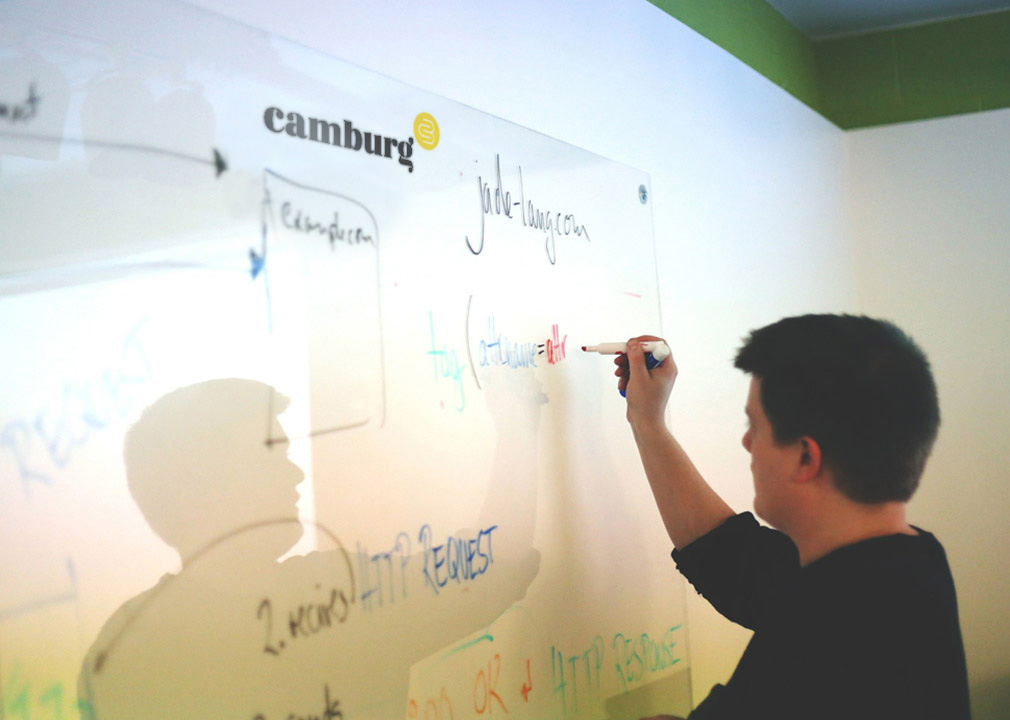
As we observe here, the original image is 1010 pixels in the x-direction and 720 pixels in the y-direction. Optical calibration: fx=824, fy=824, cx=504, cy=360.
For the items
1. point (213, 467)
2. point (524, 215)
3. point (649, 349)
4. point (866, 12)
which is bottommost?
point (213, 467)

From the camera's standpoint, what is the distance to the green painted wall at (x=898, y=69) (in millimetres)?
2773

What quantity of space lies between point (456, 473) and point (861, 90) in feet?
8.10

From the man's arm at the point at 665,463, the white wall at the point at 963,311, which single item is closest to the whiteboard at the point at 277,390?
the man's arm at the point at 665,463

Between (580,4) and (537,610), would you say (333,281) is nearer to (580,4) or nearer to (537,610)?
(537,610)

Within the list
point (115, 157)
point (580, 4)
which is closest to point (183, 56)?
point (115, 157)

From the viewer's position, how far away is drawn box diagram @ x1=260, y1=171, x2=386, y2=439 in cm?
97

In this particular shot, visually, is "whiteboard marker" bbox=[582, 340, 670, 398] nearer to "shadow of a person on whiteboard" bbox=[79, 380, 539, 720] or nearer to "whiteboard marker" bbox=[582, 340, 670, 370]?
"whiteboard marker" bbox=[582, 340, 670, 370]

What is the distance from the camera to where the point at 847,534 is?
1050mm

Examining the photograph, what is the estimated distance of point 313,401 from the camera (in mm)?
1003

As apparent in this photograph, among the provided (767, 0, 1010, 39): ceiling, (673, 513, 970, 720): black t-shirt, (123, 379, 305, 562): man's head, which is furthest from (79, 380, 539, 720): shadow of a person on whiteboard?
(767, 0, 1010, 39): ceiling

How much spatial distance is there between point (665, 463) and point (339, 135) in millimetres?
793

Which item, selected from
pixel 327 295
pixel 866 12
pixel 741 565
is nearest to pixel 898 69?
pixel 866 12

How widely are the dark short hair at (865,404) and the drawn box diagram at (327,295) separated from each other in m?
0.56

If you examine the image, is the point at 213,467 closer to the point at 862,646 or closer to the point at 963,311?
the point at 862,646
